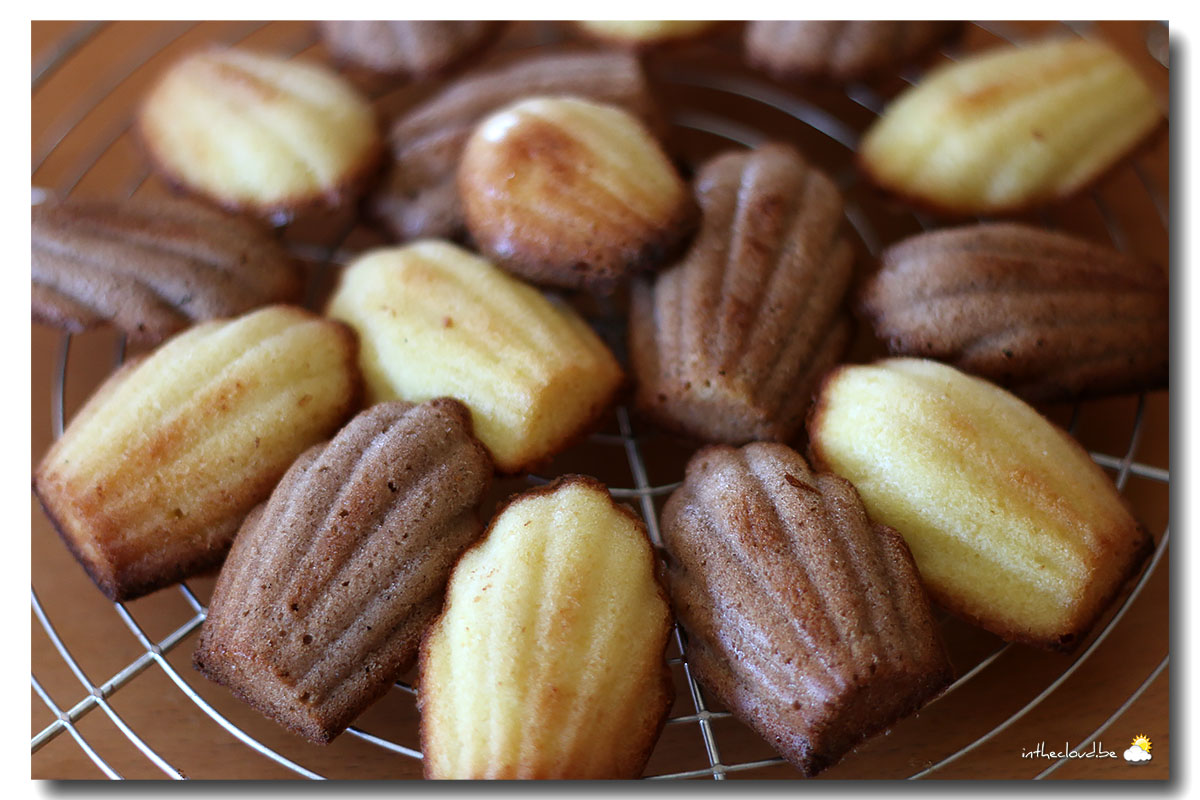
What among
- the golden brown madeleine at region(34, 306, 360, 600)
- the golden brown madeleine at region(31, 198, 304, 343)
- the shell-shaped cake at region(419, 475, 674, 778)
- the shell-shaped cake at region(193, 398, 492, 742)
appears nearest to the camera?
the shell-shaped cake at region(419, 475, 674, 778)

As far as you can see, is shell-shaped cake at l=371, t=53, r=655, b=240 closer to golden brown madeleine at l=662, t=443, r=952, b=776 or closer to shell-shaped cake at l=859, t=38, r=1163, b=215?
shell-shaped cake at l=859, t=38, r=1163, b=215

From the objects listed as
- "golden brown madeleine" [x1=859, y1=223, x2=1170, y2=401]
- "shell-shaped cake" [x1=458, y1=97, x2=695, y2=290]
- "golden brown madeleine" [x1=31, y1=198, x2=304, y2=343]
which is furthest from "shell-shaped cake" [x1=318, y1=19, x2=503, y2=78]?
"golden brown madeleine" [x1=859, y1=223, x2=1170, y2=401]

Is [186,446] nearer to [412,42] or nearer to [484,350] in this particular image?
[484,350]

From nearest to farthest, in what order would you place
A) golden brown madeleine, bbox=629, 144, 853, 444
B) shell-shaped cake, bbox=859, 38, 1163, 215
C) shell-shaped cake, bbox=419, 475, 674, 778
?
1. shell-shaped cake, bbox=419, 475, 674, 778
2. golden brown madeleine, bbox=629, 144, 853, 444
3. shell-shaped cake, bbox=859, 38, 1163, 215

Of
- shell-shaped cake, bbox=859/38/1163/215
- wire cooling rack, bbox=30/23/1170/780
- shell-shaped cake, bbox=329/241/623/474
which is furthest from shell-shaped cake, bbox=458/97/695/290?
shell-shaped cake, bbox=859/38/1163/215

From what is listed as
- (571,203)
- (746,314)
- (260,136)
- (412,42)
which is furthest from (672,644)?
(412,42)

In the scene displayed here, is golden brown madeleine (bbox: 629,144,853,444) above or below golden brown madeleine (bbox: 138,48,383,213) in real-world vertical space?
below

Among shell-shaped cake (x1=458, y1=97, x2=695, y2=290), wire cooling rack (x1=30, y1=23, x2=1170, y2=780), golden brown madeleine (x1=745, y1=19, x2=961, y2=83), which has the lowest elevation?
wire cooling rack (x1=30, y1=23, x2=1170, y2=780)

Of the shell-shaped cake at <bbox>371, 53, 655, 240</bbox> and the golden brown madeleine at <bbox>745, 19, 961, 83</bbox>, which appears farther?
the golden brown madeleine at <bbox>745, 19, 961, 83</bbox>

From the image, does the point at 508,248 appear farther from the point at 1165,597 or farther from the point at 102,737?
the point at 1165,597
